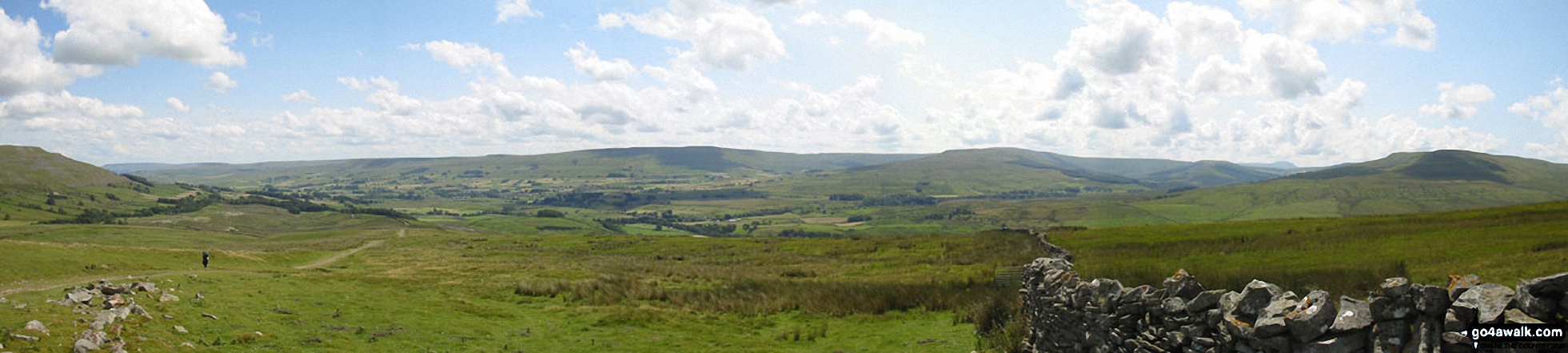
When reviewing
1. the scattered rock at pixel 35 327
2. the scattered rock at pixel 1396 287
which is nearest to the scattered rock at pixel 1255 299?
the scattered rock at pixel 1396 287

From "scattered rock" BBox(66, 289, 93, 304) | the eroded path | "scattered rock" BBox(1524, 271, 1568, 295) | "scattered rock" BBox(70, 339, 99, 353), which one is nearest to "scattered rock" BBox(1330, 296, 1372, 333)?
"scattered rock" BBox(1524, 271, 1568, 295)

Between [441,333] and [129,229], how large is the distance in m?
107

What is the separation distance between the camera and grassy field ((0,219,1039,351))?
60.4 ft

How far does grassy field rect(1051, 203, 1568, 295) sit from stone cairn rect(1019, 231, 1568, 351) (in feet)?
30.3

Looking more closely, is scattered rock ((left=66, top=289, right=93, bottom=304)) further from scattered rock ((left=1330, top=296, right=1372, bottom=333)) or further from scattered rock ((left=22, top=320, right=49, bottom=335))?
scattered rock ((left=1330, top=296, right=1372, bottom=333))

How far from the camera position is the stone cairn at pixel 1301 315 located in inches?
244

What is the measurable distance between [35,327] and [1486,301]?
74.8 ft

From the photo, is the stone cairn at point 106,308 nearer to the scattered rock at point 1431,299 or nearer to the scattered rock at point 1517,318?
the scattered rock at point 1431,299

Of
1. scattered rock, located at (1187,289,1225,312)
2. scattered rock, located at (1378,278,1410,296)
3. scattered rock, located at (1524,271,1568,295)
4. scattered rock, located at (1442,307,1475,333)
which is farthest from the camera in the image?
scattered rock, located at (1187,289,1225,312)

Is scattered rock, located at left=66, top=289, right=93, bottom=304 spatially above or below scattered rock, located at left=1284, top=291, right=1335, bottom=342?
below

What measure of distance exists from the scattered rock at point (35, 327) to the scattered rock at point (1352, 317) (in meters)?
21.7

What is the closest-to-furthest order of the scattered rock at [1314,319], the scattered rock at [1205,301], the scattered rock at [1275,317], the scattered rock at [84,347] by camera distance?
the scattered rock at [1314,319] → the scattered rock at [1275,317] → the scattered rock at [1205,301] → the scattered rock at [84,347]

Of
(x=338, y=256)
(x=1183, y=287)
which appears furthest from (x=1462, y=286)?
(x=338, y=256)

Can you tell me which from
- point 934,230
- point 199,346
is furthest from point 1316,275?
point 934,230
